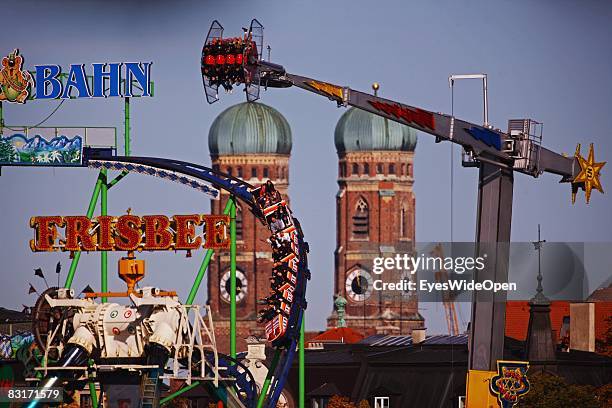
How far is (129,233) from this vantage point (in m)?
99.7

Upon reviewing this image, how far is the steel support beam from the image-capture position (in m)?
95.1

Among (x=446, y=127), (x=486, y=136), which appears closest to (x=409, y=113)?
(x=446, y=127)

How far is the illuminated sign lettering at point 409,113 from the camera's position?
300 ft

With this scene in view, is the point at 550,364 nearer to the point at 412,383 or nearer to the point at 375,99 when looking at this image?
the point at 412,383

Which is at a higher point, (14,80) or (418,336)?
(14,80)

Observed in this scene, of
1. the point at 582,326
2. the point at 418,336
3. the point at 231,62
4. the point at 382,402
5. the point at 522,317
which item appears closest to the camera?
the point at 231,62

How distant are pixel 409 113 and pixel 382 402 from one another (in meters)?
49.2

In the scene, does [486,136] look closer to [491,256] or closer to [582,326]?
[491,256]

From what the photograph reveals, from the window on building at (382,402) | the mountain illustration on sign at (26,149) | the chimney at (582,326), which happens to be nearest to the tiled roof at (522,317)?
the chimney at (582,326)

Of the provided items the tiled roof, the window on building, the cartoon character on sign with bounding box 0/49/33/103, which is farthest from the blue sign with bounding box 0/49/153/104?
the tiled roof

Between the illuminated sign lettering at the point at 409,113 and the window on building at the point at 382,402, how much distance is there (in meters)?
48.3

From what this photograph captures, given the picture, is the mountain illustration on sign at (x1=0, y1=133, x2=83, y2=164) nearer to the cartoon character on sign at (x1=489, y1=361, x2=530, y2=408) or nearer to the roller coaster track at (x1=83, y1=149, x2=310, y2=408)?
the roller coaster track at (x1=83, y1=149, x2=310, y2=408)

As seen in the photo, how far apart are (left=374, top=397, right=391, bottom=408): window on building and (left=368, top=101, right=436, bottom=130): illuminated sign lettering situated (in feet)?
158

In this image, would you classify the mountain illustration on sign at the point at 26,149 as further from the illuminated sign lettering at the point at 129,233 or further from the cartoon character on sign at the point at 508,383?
the cartoon character on sign at the point at 508,383
